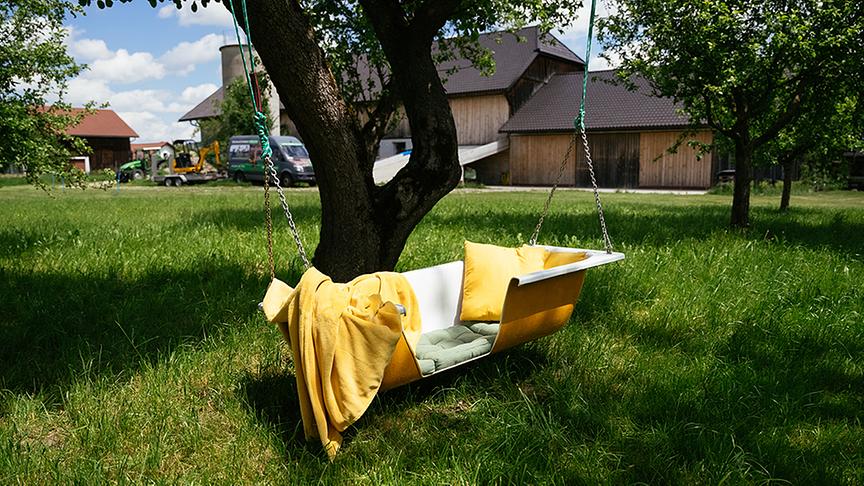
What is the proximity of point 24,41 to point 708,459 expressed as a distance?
27.1 ft

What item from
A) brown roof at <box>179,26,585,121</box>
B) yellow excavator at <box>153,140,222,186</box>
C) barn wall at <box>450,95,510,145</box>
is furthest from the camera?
barn wall at <box>450,95,510,145</box>

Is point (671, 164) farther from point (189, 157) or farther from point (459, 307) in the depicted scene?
point (459, 307)

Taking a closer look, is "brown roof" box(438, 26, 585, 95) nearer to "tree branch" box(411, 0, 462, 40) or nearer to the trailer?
the trailer

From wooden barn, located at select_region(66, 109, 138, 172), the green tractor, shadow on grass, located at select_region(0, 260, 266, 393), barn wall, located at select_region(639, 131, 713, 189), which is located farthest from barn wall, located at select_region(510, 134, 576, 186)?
wooden barn, located at select_region(66, 109, 138, 172)

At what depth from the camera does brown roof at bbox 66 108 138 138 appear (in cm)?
4553


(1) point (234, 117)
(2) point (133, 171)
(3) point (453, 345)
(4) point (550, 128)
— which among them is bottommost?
(3) point (453, 345)

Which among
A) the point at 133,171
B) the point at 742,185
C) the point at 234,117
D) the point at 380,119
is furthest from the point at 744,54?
the point at 133,171

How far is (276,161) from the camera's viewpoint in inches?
1022

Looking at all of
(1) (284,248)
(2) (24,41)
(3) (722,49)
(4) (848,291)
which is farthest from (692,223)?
(2) (24,41)

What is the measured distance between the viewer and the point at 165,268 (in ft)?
18.7

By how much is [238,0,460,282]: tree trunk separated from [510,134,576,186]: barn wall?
81.8 feet

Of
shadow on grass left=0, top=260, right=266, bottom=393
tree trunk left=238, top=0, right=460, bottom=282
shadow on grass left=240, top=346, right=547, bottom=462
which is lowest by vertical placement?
shadow on grass left=240, top=346, right=547, bottom=462

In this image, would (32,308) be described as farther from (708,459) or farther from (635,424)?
(708,459)

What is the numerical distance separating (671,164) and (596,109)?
4301 millimetres
